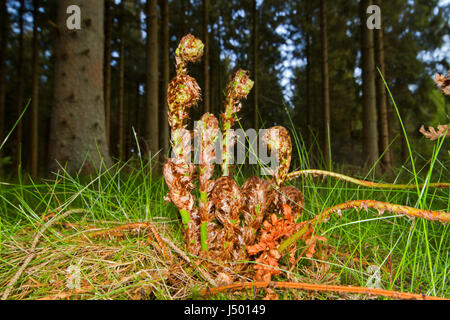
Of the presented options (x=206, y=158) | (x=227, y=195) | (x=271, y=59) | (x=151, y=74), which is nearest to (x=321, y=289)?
(x=227, y=195)

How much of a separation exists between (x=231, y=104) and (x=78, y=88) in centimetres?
330

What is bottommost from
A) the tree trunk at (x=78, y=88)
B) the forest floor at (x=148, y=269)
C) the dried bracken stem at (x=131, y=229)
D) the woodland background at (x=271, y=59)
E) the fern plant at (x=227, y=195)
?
the forest floor at (x=148, y=269)

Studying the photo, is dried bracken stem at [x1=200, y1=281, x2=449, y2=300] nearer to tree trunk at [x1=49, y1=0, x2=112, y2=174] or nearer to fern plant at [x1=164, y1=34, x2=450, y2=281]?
fern plant at [x1=164, y1=34, x2=450, y2=281]

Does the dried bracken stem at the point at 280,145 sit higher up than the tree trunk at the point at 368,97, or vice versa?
the tree trunk at the point at 368,97

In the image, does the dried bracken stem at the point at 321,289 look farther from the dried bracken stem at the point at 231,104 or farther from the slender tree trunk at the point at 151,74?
the slender tree trunk at the point at 151,74

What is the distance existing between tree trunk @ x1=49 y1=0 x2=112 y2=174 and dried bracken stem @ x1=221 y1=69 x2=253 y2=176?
2.79 meters

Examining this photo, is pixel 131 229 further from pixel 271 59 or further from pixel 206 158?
pixel 271 59

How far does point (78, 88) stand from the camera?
3.62m

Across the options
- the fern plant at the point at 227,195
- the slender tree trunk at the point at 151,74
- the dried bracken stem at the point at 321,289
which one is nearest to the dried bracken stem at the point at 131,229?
the fern plant at the point at 227,195

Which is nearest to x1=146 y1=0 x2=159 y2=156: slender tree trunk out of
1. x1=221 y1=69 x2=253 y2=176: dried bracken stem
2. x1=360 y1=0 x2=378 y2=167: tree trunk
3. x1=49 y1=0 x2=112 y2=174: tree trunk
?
x1=49 y1=0 x2=112 y2=174: tree trunk

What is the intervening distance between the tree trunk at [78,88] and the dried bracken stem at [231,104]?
279 centimetres

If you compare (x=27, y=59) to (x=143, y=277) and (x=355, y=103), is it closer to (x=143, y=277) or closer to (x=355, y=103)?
(x=355, y=103)

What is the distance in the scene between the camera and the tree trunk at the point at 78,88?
351 cm

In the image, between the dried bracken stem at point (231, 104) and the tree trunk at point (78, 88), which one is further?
the tree trunk at point (78, 88)
